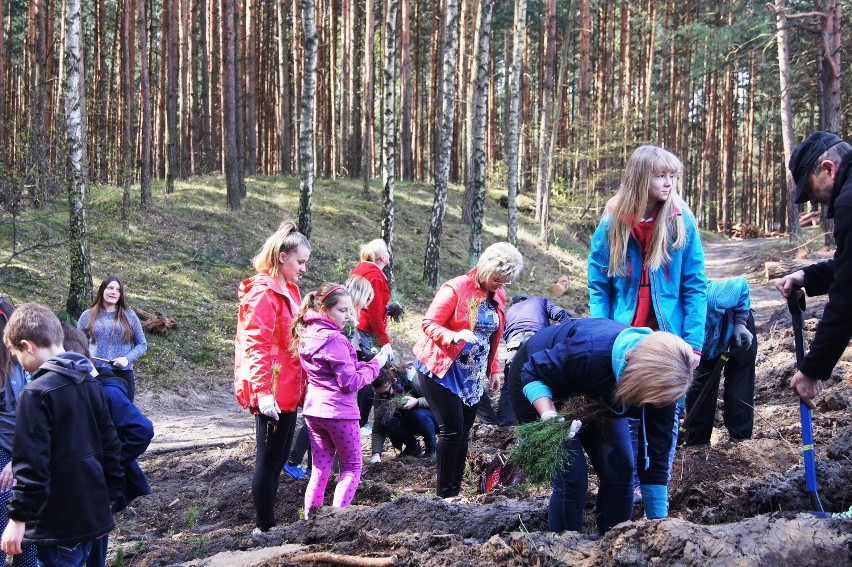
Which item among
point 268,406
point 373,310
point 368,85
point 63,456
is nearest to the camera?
point 63,456

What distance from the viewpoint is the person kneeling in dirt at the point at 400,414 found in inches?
299

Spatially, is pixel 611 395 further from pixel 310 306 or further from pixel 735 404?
pixel 735 404

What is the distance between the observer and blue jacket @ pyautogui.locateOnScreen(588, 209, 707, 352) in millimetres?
4609

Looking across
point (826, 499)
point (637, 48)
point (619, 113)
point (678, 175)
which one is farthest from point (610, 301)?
point (637, 48)

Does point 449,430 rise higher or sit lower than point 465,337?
lower

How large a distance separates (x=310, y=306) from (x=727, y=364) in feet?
11.9

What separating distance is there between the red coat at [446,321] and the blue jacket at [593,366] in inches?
65.4

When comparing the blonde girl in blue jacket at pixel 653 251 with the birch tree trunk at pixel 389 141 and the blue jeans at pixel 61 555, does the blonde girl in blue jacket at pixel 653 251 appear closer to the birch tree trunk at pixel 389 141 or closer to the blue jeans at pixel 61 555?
the blue jeans at pixel 61 555

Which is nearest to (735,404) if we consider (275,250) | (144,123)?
(275,250)

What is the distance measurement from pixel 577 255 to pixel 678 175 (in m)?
22.5

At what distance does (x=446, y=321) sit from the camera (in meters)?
5.81

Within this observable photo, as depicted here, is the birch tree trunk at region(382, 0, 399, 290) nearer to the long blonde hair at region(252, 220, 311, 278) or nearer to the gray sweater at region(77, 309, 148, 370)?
the gray sweater at region(77, 309, 148, 370)

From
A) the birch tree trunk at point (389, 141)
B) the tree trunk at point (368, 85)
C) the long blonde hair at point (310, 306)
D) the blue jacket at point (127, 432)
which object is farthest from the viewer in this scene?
the tree trunk at point (368, 85)

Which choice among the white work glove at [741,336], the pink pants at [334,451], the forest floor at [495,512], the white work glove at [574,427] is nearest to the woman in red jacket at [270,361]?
the pink pants at [334,451]
